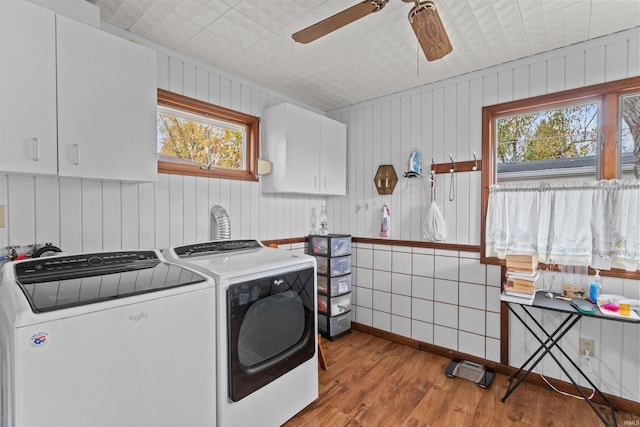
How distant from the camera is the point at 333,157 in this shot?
3.17 meters

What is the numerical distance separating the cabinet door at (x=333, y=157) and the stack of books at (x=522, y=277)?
1.67 metres

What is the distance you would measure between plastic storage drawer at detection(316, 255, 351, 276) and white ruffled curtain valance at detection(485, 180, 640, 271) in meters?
1.29

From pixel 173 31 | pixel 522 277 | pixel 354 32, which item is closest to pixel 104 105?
→ pixel 173 31

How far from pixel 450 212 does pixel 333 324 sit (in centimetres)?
153

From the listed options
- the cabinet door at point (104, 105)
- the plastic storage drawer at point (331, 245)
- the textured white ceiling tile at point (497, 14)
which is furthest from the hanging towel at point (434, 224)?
the cabinet door at point (104, 105)

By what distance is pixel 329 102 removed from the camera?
327 cm

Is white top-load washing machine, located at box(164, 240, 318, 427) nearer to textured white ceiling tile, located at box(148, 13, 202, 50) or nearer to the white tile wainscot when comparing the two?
the white tile wainscot

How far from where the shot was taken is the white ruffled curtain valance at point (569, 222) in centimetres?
196

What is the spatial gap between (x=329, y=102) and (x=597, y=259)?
8.52 feet

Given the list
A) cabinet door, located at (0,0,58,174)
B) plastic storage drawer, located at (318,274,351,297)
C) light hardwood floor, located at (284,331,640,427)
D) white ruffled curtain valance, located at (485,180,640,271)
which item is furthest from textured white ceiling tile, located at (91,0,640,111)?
light hardwood floor, located at (284,331,640,427)

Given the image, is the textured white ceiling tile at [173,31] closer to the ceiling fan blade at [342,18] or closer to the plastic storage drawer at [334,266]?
the ceiling fan blade at [342,18]

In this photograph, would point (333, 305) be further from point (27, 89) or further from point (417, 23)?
point (27, 89)

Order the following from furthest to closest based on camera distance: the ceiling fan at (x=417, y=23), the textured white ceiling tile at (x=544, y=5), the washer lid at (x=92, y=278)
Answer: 1. the textured white ceiling tile at (x=544, y=5)
2. the ceiling fan at (x=417, y=23)
3. the washer lid at (x=92, y=278)

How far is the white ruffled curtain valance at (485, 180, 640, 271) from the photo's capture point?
6.45ft
